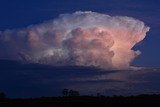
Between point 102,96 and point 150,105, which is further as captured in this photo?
point 102,96

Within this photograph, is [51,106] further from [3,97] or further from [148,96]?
[3,97]

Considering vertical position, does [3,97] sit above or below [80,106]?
above

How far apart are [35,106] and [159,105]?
22.4 m

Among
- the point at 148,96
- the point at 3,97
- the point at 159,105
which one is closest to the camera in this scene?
the point at 159,105

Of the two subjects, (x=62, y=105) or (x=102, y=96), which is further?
(x=102, y=96)

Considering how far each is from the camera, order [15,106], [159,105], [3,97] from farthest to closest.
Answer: [3,97] → [15,106] → [159,105]

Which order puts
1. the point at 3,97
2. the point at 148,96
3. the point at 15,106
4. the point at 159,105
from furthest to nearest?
the point at 3,97 < the point at 148,96 < the point at 15,106 < the point at 159,105

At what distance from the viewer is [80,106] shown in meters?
107

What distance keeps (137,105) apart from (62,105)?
546 inches

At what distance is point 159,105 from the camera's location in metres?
103

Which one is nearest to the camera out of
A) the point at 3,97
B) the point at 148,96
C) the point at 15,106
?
the point at 15,106

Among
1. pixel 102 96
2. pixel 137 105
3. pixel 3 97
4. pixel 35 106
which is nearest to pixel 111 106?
pixel 137 105

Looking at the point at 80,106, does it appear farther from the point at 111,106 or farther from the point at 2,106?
the point at 2,106

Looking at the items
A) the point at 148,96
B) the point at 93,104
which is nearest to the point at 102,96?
the point at 148,96
